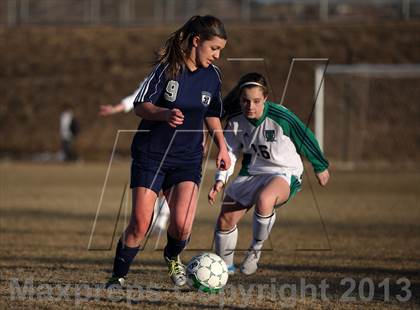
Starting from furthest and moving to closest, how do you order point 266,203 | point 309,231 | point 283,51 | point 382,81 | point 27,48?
point 27,48 → point 283,51 → point 382,81 → point 309,231 → point 266,203

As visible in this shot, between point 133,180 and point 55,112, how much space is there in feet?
102

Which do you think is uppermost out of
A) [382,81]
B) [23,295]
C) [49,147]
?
[23,295]

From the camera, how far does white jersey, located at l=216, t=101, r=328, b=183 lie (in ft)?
24.1

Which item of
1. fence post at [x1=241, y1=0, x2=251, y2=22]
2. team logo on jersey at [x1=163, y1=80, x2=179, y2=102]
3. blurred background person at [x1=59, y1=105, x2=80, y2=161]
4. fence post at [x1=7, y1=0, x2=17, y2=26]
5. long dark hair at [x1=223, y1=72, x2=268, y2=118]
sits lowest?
blurred background person at [x1=59, y1=105, x2=80, y2=161]

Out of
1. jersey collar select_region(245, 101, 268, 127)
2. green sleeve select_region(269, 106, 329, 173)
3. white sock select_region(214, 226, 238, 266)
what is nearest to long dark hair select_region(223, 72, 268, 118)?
jersey collar select_region(245, 101, 268, 127)

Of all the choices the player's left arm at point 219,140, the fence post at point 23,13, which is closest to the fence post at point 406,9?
the fence post at point 23,13

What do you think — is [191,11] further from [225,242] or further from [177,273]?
[177,273]

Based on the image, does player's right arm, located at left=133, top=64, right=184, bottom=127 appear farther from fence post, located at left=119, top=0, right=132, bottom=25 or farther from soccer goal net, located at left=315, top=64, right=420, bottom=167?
fence post, located at left=119, top=0, right=132, bottom=25

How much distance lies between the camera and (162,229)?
1100 cm

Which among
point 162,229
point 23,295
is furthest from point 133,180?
point 162,229

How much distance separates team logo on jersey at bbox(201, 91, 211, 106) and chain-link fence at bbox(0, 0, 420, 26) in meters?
29.8

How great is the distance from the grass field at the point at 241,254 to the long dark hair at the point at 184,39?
1.56 meters

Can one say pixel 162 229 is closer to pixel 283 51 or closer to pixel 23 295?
pixel 23 295

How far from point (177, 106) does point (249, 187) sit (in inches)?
57.2
